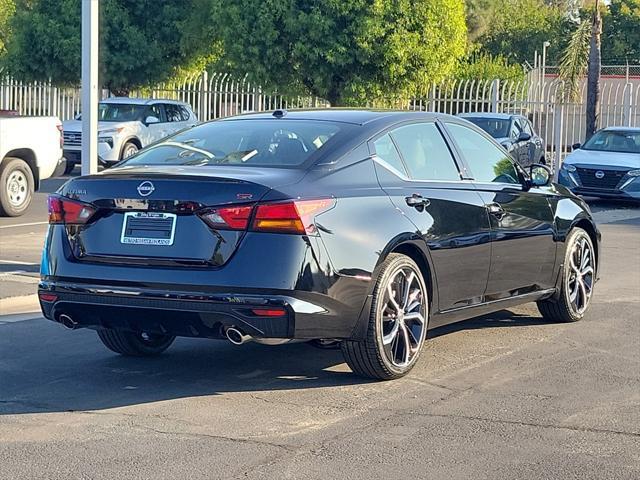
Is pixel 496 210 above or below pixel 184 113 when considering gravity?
below

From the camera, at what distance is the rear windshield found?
6.98 m

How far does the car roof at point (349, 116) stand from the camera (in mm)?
7467

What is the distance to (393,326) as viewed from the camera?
6949mm

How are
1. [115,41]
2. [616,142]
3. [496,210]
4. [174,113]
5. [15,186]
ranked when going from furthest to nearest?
[115,41] → [174,113] → [616,142] → [15,186] → [496,210]

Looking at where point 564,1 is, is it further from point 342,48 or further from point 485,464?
point 485,464

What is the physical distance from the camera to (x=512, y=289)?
8.23 m

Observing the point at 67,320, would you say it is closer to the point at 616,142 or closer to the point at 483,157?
the point at 483,157

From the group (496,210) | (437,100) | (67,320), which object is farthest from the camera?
(437,100)

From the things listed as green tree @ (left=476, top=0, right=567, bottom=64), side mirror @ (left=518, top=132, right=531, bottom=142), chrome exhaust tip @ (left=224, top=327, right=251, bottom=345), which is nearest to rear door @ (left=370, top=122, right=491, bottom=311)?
chrome exhaust tip @ (left=224, top=327, right=251, bottom=345)

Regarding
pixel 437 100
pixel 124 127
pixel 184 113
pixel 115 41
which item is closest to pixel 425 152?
pixel 124 127

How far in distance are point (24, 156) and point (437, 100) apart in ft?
47.7

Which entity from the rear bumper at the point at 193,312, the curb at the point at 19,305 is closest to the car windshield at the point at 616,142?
the curb at the point at 19,305

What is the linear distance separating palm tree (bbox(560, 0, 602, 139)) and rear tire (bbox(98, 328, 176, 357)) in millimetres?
21847

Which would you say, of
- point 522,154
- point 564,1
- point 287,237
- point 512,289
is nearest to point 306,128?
point 287,237
